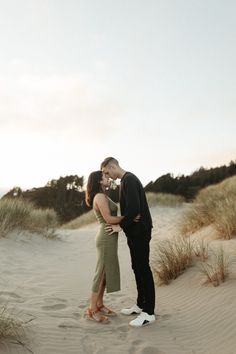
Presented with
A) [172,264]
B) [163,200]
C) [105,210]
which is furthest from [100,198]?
[163,200]

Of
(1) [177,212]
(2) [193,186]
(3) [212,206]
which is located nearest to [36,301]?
(3) [212,206]

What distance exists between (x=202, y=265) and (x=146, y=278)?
1.69 m

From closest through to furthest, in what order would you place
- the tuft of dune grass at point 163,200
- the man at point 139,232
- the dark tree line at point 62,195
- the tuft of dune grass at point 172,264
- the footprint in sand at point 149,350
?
1. the footprint in sand at point 149,350
2. the man at point 139,232
3. the tuft of dune grass at point 172,264
4. the tuft of dune grass at point 163,200
5. the dark tree line at point 62,195

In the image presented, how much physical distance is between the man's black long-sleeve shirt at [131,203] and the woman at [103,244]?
0.14m

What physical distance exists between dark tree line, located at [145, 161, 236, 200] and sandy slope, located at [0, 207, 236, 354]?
13.8 m

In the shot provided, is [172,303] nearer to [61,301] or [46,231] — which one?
[61,301]

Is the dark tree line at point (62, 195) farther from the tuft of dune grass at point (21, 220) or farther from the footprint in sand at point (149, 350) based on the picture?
the footprint in sand at point (149, 350)

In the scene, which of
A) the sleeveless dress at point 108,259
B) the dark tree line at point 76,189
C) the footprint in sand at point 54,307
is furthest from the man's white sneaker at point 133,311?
the dark tree line at point 76,189

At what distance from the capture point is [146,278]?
16.4ft

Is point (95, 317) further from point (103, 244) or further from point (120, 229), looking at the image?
point (120, 229)

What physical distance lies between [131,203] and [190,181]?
63.1ft

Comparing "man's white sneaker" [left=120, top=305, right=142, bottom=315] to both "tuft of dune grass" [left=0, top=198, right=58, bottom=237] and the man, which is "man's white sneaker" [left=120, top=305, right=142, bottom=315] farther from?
"tuft of dune grass" [left=0, top=198, right=58, bottom=237]

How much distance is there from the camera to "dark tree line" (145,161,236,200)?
2247 centimetres

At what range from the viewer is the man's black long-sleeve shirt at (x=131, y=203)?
484 centimetres
